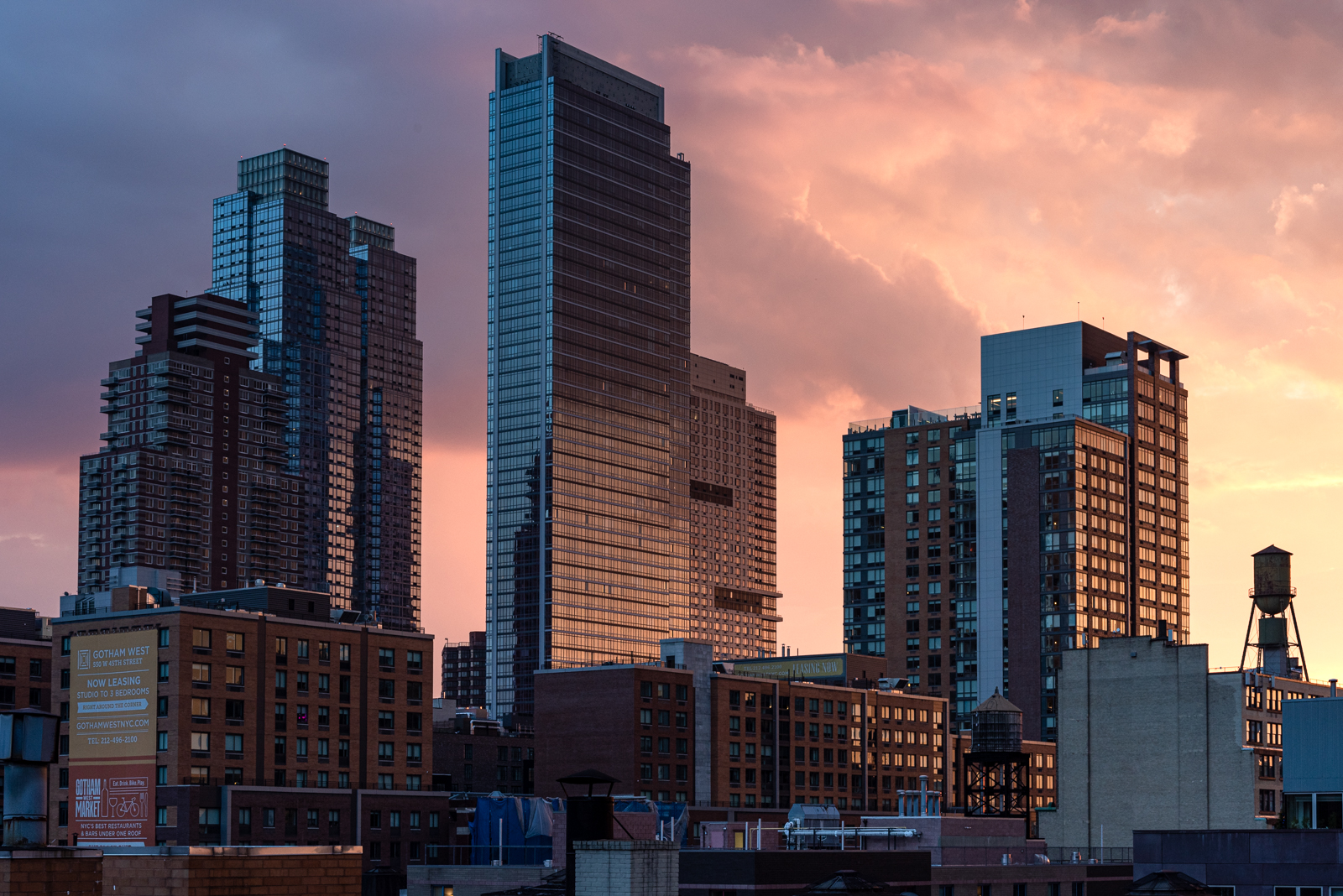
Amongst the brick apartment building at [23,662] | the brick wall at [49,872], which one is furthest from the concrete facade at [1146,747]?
the brick wall at [49,872]

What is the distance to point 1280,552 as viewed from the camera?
182m

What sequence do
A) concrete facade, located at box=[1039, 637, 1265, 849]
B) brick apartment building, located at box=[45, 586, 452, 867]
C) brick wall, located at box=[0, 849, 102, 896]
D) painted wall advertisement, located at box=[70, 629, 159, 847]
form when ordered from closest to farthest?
brick wall, located at box=[0, 849, 102, 896] < painted wall advertisement, located at box=[70, 629, 159, 847] < brick apartment building, located at box=[45, 586, 452, 867] < concrete facade, located at box=[1039, 637, 1265, 849]

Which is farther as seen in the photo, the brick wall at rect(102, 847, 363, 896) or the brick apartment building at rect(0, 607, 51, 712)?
the brick apartment building at rect(0, 607, 51, 712)

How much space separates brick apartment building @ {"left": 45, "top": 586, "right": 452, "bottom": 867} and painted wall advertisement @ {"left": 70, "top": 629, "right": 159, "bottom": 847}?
1.28 meters

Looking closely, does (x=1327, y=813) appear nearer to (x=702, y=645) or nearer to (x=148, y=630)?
(x=148, y=630)

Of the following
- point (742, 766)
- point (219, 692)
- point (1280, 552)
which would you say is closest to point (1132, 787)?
point (1280, 552)

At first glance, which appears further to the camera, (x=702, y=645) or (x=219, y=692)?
(x=702, y=645)

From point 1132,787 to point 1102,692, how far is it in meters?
9.69

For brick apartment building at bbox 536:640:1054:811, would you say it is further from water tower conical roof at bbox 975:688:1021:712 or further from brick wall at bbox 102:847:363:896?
brick wall at bbox 102:847:363:896

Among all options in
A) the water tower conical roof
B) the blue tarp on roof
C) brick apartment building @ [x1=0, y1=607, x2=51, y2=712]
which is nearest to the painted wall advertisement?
brick apartment building @ [x1=0, y1=607, x2=51, y2=712]

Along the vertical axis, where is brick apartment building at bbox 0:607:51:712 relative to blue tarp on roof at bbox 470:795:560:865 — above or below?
above

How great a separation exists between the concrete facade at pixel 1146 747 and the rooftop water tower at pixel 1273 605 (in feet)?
40.2

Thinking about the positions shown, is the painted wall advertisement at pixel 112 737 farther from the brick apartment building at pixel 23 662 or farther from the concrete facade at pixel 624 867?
the concrete facade at pixel 624 867

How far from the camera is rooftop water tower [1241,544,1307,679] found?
178 metres
